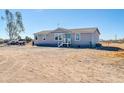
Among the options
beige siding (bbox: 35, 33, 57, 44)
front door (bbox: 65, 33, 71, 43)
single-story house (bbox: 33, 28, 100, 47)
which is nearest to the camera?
single-story house (bbox: 33, 28, 100, 47)

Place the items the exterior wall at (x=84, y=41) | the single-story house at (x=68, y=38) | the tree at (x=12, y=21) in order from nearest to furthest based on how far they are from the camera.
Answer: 1. the tree at (x=12, y=21)
2. the single-story house at (x=68, y=38)
3. the exterior wall at (x=84, y=41)

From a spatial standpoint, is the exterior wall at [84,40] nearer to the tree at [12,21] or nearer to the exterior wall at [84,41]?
the exterior wall at [84,41]

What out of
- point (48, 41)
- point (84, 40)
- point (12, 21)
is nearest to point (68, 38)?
point (84, 40)

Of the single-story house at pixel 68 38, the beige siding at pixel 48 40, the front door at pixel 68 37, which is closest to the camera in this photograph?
the single-story house at pixel 68 38

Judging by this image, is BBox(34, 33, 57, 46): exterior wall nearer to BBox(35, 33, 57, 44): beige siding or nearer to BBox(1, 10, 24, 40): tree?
BBox(35, 33, 57, 44): beige siding

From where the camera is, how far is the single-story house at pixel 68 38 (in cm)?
2233

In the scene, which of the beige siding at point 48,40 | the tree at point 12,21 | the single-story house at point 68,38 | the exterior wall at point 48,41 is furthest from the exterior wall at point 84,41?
A: the tree at point 12,21

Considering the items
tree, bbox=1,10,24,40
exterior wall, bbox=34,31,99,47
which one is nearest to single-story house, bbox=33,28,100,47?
exterior wall, bbox=34,31,99,47

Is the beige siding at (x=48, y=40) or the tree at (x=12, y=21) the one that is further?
the beige siding at (x=48, y=40)

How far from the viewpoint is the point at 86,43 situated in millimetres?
22562

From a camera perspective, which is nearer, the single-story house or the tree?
the tree

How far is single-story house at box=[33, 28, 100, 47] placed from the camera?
2233 cm

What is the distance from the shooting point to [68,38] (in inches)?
940
